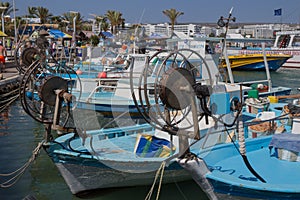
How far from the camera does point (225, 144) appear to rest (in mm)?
7086

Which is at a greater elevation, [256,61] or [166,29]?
[166,29]

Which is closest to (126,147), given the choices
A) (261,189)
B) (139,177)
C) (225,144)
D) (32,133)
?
(139,177)

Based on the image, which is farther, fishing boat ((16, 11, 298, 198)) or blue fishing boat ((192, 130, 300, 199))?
fishing boat ((16, 11, 298, 198))

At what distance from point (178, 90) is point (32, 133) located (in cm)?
948

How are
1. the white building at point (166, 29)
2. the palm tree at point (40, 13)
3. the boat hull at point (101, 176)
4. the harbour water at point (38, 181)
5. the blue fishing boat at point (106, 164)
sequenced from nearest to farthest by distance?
the blue fishing boat at point (106, 164) → the boat hull at point (101, 176) → the harbour water at point (38, 181) → the white building at point (166, 29) → the palm tree at point (40, 13)

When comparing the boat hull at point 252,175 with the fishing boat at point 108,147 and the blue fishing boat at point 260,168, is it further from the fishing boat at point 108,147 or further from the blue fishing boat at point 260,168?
the fishing boat at point 108,147

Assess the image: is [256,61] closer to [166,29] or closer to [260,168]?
[166,29]

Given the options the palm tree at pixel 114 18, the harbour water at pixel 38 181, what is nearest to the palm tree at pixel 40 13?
the palm tree at pixel 114 18

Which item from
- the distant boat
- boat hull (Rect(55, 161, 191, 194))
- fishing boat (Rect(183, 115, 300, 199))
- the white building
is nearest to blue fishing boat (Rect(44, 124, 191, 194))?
boat hull (Rect(55, 161, 191, 194))

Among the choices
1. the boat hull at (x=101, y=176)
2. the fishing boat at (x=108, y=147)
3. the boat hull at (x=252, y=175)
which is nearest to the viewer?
the boat hull at (x=252, y=175)

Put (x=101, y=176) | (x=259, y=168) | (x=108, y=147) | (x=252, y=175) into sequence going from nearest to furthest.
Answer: (x=252, y=175) → (x=259, y=168) → (x=101, y=176) → (x=108, y=147)

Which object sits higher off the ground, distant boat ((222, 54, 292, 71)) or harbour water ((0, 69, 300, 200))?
distant boat ((222, 54, 292, 71))

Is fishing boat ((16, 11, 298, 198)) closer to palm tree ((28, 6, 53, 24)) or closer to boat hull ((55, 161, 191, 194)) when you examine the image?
boat hull ((55, 161, 191, 194))

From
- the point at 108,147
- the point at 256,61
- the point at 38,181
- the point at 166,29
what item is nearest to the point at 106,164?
the point at 108,147
